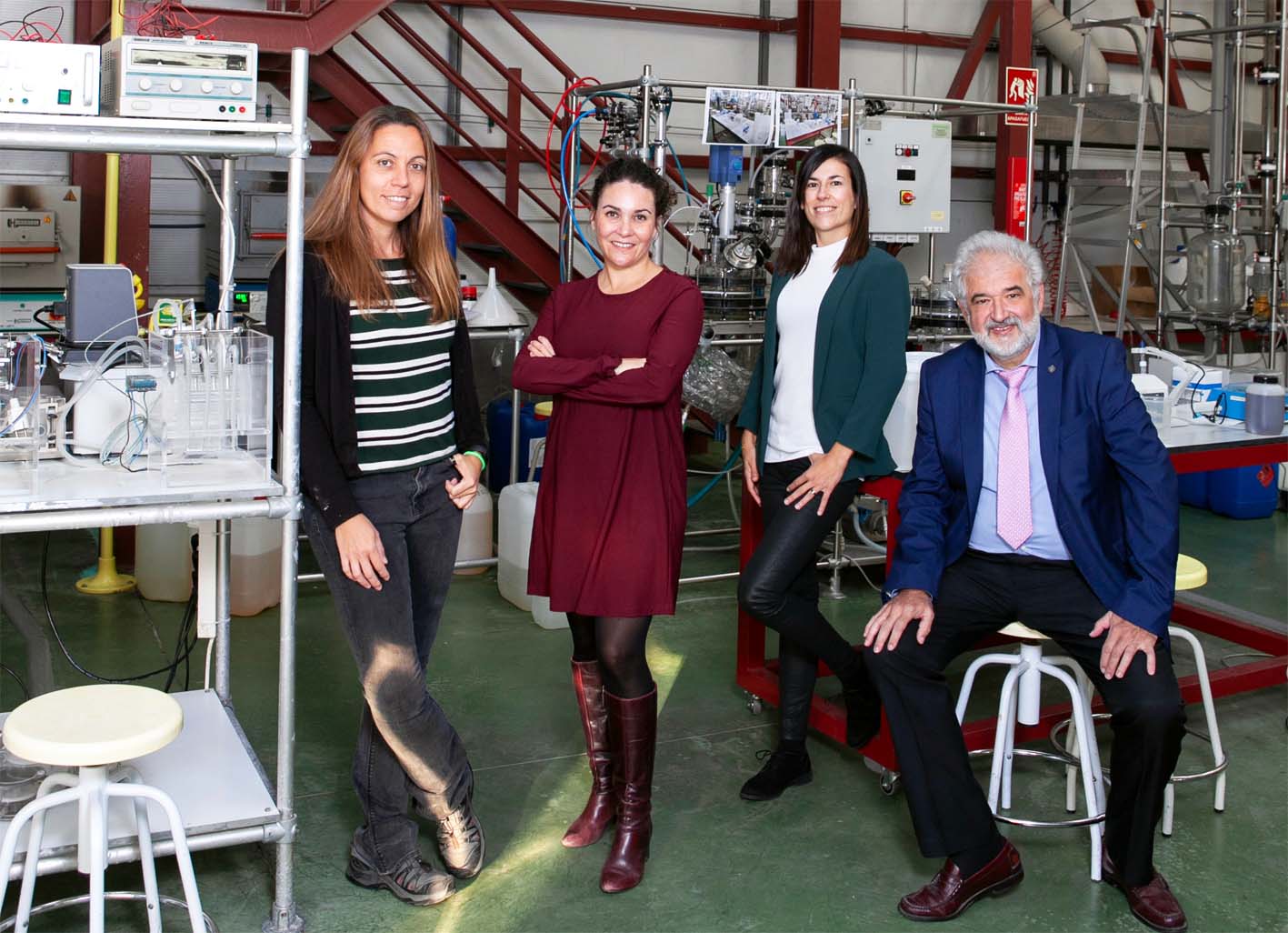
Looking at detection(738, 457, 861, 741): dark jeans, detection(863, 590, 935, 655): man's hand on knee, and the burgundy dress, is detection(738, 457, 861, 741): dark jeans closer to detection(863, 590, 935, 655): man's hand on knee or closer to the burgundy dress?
detection(863, 590, 935, 655): man's hand on knee

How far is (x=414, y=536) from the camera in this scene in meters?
2.55

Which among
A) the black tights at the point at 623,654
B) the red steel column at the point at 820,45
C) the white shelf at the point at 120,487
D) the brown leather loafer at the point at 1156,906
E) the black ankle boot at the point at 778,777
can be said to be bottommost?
the brown leather loafer at the point at 1156,906

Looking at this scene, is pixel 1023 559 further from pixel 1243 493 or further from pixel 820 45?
pixel 820 45

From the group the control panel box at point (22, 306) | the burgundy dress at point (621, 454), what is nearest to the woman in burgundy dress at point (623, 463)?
the burgundy dress at point (621, 454)

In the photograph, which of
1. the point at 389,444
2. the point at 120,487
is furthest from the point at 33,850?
the point at 389,444

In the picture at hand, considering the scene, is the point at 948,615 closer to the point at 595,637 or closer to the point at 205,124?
the point at 595,637

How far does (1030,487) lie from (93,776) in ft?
6.04

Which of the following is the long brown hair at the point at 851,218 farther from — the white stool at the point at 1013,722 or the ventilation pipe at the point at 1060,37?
the ventilation pipe at the point at 1060,37

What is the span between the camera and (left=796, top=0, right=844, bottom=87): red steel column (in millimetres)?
8055

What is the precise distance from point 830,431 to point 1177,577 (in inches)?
34.2

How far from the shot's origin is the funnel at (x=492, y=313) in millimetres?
5250

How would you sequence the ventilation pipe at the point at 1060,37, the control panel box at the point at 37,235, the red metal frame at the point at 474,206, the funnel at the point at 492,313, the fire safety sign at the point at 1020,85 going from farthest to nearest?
the ventilation pipe at the point at 1060,37 < the red metal frame at the point at 474,206 < the fire safety sign at the point at 1020,85 < the control panel box at the point at 37,235 < the funnel at the point at 492,313

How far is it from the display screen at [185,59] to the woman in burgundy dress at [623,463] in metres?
0.72

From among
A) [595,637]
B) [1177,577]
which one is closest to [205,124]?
[595,637]
